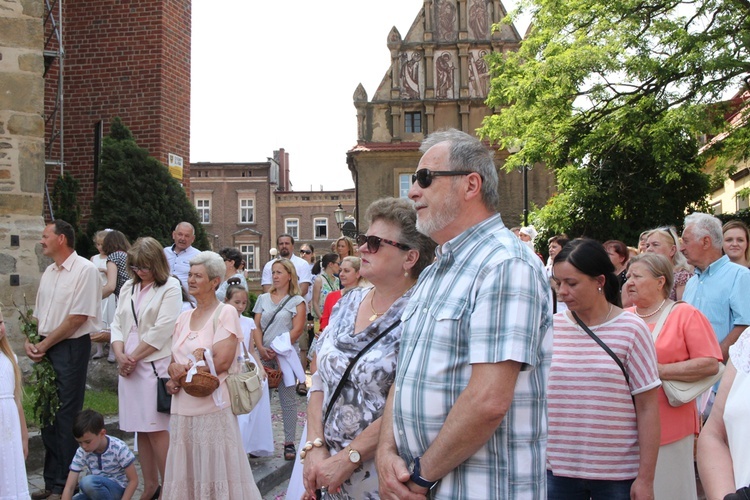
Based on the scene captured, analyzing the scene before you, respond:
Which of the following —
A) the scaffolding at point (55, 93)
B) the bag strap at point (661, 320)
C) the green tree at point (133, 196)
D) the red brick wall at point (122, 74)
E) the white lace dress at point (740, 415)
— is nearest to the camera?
the white lace dress at point (740, 415)

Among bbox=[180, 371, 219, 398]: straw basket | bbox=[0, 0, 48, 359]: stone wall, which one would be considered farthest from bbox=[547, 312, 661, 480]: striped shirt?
bbox=[0, 0, 48, 359]: stone wall

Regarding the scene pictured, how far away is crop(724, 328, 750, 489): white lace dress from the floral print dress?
4.66 ft

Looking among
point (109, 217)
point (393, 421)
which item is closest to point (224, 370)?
point (393, 421)

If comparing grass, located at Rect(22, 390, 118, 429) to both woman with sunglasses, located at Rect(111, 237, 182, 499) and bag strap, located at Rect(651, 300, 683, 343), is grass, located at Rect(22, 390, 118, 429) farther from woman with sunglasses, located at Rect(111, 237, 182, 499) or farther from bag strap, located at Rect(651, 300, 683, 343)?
bag strap, located at Rect(651, 300, 683, 343)

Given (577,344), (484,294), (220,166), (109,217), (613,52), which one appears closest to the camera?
(484,294)

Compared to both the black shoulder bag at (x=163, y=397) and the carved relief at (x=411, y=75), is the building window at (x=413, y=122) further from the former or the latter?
the black shoulder bag at (x=163, y=397)

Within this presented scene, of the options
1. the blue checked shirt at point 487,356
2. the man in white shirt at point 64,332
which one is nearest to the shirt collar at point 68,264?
the man in white shirt at point 64,332

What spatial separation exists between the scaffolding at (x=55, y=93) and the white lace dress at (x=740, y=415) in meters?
12.3

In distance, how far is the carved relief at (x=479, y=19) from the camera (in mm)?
40781

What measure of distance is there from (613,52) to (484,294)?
1685 cm

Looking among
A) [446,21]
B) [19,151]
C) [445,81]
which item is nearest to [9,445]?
[19,151]

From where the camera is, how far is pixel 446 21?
4109cm

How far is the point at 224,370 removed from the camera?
6.05 metres

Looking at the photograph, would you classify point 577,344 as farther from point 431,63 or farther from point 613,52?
point 431,63
